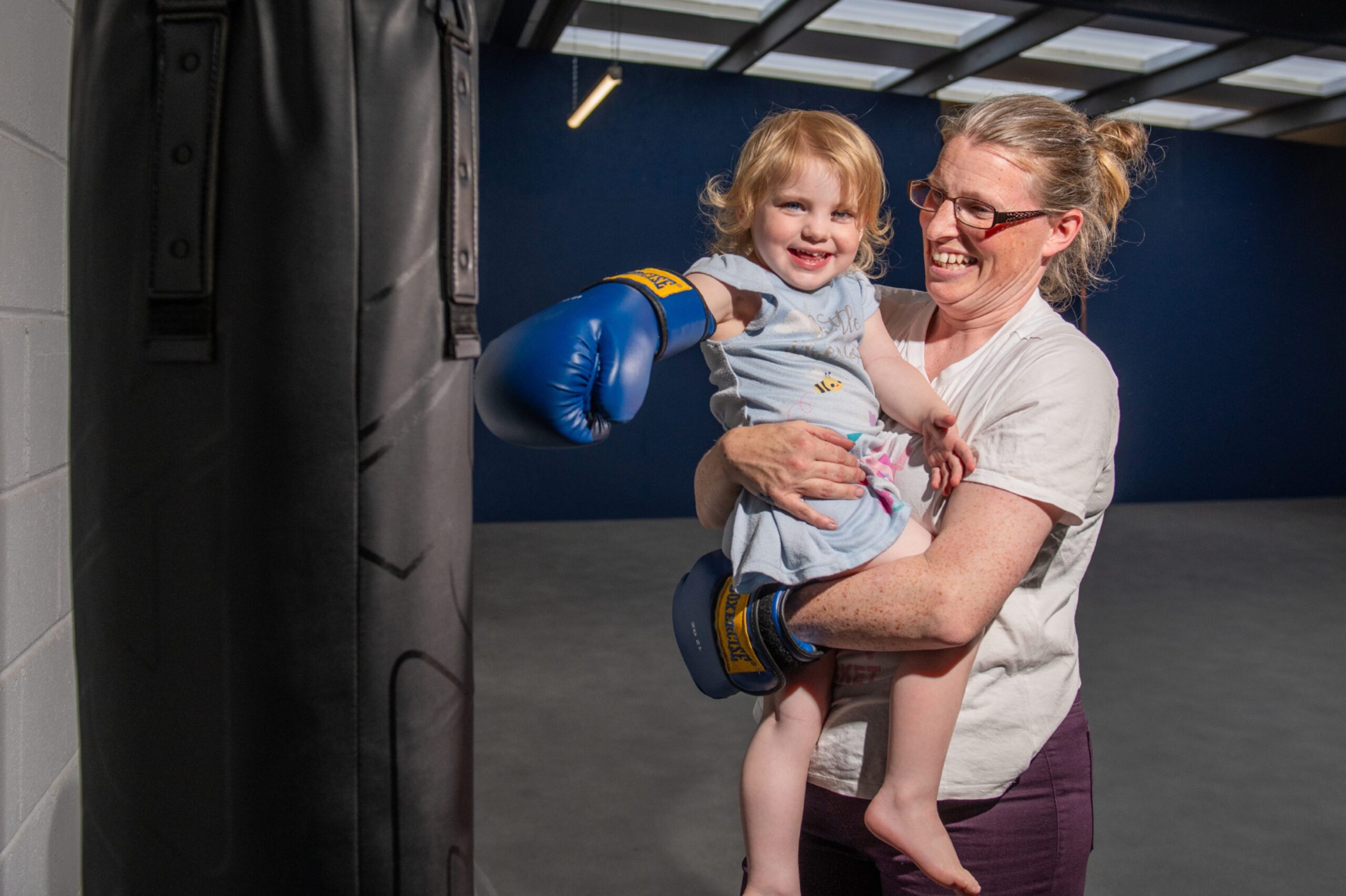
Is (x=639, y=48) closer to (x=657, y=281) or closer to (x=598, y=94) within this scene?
(x=598, y=94)

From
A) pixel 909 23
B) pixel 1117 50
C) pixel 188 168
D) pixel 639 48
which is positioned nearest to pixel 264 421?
pixel 188 168

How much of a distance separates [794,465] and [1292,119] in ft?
33.5

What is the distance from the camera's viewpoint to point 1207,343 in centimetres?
953

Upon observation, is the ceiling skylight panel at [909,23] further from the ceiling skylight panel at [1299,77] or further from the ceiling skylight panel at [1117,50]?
the ceiling skylight panel at [1299,77]

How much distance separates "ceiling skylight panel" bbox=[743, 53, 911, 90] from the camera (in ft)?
27.1

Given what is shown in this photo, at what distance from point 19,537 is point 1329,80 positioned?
34.2ft

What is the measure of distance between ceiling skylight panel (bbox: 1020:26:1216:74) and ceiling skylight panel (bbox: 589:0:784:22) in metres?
2.02

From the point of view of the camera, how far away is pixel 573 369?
1048mm

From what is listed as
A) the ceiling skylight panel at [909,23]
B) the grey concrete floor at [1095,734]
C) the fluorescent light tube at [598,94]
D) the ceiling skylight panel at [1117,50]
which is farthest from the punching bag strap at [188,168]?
the ceiling skylight panel at [1117,50]

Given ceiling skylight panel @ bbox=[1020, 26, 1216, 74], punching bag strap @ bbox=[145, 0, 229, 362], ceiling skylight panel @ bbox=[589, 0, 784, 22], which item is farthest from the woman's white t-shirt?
ceiling skylight panel @ bbox=[1020, 26, 1216, 74]

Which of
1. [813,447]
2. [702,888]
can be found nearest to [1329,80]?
[702,888]

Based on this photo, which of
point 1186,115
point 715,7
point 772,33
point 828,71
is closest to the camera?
point 715,7

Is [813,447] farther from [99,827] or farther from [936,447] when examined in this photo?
[99,827]

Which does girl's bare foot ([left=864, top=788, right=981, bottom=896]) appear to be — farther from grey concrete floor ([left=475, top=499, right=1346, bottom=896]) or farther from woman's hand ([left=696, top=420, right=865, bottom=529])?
grey concrete floor ([left=475, top=499, right=1346, bottom=896])
